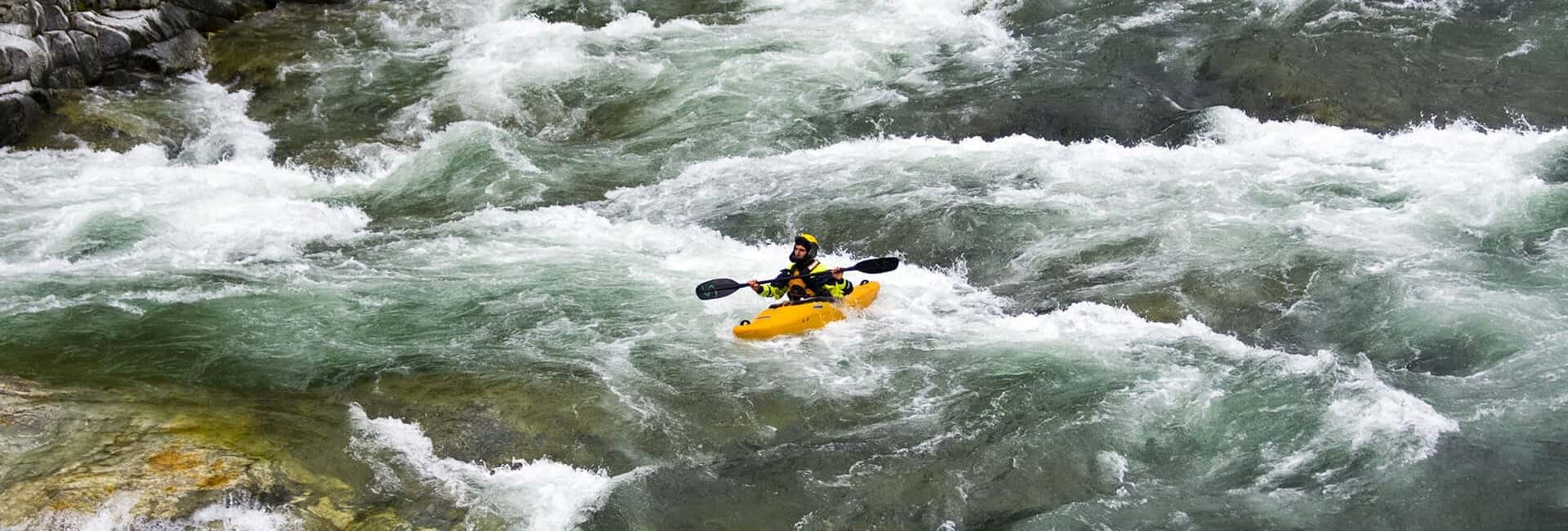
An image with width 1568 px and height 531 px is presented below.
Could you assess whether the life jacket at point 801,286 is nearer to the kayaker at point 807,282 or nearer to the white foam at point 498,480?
the kayaker at point 807,282

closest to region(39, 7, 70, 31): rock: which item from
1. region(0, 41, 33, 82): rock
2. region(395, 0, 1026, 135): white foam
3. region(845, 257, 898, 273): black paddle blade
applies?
region(0, 41, 33, 82): rock

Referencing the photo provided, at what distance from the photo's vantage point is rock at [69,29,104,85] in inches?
510

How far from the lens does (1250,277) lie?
9.05m

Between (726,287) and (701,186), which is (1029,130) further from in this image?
(726,287)

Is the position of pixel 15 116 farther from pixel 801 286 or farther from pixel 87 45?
pixel 801 286

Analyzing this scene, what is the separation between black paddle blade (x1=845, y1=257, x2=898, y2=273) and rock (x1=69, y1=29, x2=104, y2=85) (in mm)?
8923

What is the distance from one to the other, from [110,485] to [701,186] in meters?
5.97

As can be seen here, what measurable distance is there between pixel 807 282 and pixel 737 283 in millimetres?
586

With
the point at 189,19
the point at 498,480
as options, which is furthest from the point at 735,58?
the point at 498,480

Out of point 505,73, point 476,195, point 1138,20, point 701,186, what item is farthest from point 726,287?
point 1138,20

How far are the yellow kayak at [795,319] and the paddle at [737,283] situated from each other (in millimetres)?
240

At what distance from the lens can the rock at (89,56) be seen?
12.9 metres

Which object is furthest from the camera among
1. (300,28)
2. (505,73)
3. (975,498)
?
(300,28)

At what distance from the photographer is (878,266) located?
9016mm
